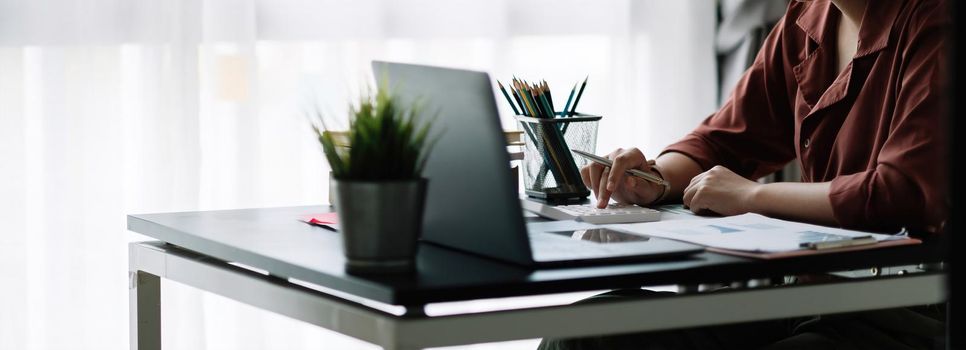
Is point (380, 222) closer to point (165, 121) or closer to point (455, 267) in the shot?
point (455, 267)

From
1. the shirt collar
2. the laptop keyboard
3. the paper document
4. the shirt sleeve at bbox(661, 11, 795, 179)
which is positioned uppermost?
the shirt collar

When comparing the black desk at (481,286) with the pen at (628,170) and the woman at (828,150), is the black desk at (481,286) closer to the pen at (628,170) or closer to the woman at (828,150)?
the woman at (828,150)

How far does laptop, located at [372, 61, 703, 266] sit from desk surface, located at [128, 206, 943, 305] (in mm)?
15

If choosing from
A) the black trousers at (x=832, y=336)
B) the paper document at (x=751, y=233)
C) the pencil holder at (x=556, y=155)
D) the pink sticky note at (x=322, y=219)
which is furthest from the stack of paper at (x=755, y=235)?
the pink sticky note at (x=322, y=219)

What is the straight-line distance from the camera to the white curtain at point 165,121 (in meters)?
2.30

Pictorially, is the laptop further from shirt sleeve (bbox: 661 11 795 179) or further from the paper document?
shirt sleeve (bbox: 661 11 795 179)

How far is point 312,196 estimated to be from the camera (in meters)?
2.57

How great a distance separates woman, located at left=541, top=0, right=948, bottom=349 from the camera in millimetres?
1326

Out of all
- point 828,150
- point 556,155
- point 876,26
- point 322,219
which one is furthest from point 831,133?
point 322,219

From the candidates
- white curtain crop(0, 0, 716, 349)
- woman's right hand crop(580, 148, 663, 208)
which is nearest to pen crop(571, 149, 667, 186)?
woman's right hand crop(580, 148, 663, 208)

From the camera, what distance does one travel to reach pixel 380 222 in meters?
0.96

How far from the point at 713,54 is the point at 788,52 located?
113 centimetres

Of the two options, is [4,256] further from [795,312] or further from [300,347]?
[795,312]

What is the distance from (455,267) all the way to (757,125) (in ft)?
A: 3.09
